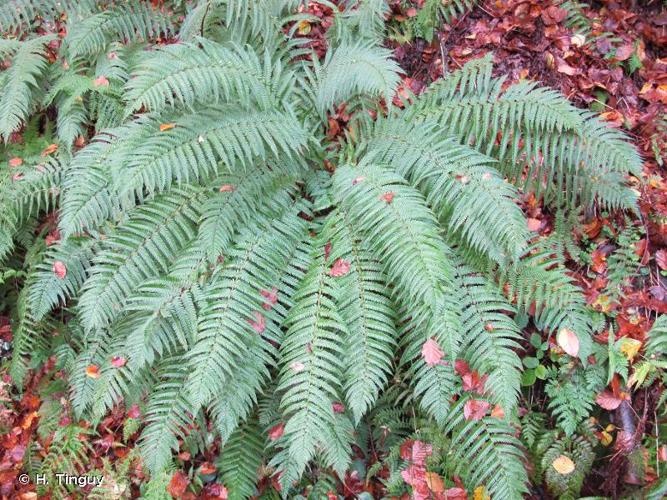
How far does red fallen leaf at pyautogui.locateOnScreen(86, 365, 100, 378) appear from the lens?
3.20 meters

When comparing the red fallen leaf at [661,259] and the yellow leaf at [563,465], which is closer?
the yellow leaf at [563,465]

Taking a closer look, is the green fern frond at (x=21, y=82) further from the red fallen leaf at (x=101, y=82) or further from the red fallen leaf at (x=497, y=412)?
the red fallen leaf at (x=497, y=412)

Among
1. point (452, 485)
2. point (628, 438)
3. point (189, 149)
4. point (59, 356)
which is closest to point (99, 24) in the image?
point (189, 149)

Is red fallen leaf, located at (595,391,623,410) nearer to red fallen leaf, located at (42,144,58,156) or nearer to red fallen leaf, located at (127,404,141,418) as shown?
red fallen leaf, located at (127,404,141,418)

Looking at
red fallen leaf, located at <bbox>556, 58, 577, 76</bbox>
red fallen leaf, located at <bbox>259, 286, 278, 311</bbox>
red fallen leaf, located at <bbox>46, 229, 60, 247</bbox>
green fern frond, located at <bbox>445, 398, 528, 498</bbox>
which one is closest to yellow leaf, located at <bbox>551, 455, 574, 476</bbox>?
green fern frond, located at <bbox>445, 398, 528, 498</bbox>

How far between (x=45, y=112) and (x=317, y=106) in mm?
2363

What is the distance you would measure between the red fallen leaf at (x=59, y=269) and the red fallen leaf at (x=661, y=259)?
142 inches

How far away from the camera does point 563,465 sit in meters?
2.65

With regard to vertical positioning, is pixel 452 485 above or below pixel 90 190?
below

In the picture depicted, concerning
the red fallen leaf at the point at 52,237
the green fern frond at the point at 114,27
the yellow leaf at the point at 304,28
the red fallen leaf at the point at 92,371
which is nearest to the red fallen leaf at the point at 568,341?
the red fallen leaf at the point at 92,371

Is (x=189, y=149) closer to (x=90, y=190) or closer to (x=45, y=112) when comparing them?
(x=90, y=190)

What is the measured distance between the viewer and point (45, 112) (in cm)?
419

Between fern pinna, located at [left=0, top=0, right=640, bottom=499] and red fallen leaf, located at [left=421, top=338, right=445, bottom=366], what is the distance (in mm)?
15

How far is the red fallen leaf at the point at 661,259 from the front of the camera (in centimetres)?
304
